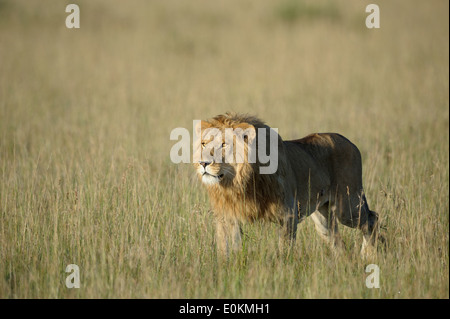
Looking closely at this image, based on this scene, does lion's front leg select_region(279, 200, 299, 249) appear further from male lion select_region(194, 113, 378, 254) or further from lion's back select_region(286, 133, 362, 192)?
lion's back select_region(286, 133, 362, 192)

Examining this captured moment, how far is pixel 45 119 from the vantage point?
37.6ft

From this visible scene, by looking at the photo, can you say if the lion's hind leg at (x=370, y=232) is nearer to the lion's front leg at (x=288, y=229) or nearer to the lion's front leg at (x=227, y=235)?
the lion's front leg at (x=288, y=229)

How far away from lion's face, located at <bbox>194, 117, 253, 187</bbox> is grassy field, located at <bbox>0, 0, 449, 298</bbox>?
71 centimetres

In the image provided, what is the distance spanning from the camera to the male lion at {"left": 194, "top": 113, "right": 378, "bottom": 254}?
5.14 m

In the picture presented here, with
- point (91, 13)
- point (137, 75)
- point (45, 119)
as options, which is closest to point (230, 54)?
point (137, 75)

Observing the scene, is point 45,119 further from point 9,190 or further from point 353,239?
point 353,239

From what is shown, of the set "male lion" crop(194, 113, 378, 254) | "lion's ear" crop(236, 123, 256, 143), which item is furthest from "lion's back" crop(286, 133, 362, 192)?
"lion's ear" crop(236, 123, 256, 143)

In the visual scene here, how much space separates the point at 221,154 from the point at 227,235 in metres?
0.83

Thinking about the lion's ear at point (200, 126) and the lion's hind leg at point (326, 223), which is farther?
the lion's hind leg at point (326, 223)

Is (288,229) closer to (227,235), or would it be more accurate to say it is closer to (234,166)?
(227,235)

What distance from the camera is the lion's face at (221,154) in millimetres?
5008

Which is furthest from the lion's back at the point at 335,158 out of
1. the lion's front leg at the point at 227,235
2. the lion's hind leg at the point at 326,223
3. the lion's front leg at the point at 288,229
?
the lion's front leg at the point at 227,235

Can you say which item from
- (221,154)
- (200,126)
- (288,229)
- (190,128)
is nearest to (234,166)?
(221,154)
